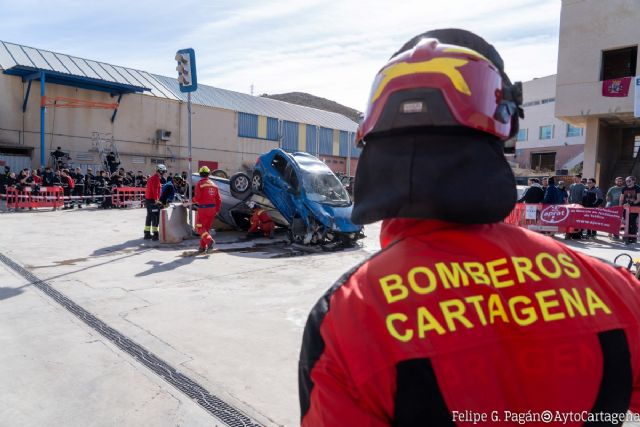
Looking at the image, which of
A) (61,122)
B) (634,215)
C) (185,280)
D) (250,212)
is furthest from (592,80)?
(61,122)

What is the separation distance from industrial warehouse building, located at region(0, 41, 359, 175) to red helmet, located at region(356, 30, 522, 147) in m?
25.3

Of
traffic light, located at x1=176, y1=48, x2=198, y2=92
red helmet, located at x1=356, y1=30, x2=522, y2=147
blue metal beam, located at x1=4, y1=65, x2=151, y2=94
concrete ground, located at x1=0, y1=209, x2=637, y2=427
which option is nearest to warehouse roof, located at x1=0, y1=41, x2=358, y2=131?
blue metal beam, located at x1=4, y1=65, x2=151, y2=94

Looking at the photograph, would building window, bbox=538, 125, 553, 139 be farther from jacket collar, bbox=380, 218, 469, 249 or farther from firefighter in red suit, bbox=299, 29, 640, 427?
jacket collar, bbox=380, 218, 469, 249

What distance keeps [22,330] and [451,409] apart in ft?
15.6

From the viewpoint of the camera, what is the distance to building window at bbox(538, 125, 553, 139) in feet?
149

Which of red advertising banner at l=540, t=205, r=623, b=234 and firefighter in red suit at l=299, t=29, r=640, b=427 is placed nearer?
firefighter in red suit at l=299, t=29, r=640, b=427

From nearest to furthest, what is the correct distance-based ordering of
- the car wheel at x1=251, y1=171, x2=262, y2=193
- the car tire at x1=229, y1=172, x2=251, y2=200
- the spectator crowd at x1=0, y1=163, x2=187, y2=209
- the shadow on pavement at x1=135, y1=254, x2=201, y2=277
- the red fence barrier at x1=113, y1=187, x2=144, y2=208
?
the shadow on pavement at x1=135, y1=254, x2=201, y2=277 → the car wheel at x1=251, y1=171, x2=262, y2=193 → the car tire at x1=229, y1=172, x2=251, y2=200 → the spectator crowd at x1=0, y1=163, x2=187, y2=209 → the red fence barrier at x1=113, y1=187, x2=144, y2=208

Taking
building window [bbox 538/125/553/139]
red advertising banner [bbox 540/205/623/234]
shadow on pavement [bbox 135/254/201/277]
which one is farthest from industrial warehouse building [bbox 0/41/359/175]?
building window [bbox 538/125/553/139]

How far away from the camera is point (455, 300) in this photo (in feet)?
Result: 3.29

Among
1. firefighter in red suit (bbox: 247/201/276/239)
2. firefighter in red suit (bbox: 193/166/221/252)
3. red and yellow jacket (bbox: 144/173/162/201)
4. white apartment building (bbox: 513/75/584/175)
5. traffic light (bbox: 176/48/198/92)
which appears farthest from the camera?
white apartment building (bbox: 513/75/584/175)

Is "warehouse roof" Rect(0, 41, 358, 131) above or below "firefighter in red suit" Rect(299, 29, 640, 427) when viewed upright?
above

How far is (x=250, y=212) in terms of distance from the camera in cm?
1166

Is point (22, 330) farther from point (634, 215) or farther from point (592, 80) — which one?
point (592, 80)

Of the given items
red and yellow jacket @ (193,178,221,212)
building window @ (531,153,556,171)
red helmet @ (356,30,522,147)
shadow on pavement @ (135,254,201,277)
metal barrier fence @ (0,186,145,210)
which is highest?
building window @ (531,153,556,171)
